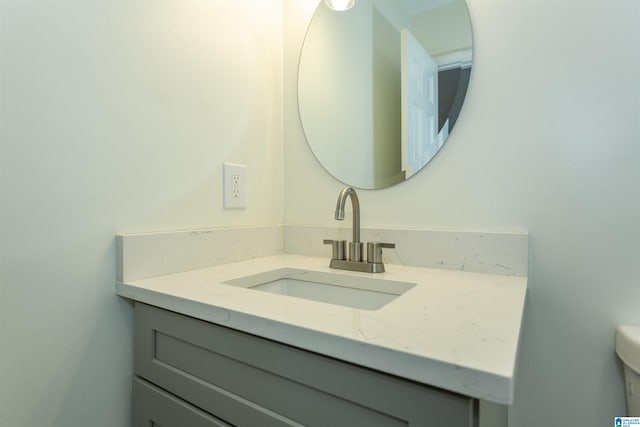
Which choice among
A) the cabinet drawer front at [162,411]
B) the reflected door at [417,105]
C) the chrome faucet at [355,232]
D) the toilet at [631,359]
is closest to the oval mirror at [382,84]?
the reflected door at [417,105]

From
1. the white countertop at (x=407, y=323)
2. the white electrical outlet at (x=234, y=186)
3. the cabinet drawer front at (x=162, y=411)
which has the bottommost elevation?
the cabinet drawer front at (x=162, y=411)

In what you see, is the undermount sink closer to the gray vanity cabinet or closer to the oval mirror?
the gray vanity cabinet

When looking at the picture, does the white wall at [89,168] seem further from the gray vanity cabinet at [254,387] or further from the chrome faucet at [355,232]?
the chrome faucet at [355,232]

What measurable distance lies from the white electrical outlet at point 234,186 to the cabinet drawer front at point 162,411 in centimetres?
49

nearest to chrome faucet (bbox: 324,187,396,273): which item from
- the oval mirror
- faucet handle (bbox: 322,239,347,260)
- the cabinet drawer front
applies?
faucet handle (bbox: 322,239,347,260)

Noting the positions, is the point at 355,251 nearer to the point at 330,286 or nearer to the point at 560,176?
the point at 330,286

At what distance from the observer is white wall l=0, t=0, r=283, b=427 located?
0.58 m

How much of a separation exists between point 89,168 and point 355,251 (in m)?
0.64

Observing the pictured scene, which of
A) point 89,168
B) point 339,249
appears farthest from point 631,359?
point 89,168

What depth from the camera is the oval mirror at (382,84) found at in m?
0.90

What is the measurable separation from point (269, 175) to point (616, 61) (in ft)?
3.09

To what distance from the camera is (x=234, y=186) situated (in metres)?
0.98

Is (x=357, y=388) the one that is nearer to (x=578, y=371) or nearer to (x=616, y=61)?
(x=578, y=371)

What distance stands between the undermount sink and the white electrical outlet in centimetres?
25
